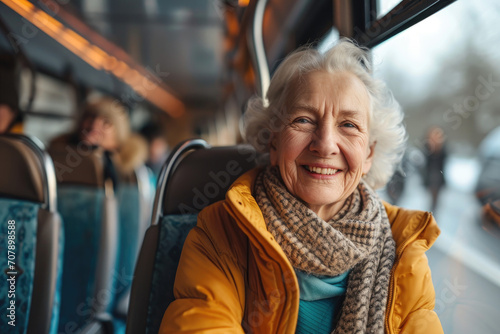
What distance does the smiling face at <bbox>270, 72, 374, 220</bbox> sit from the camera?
1078 mm

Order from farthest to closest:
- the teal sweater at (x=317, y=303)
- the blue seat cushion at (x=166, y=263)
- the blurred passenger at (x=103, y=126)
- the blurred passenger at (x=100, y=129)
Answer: the blurred passenger at (x=103, y=126)
the blurred passenger at (x=100, y=129)
the blue seat cushion at (x=166, y=263)
the teal sweater at (x=317, y=303)

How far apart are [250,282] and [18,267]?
2.92 ft

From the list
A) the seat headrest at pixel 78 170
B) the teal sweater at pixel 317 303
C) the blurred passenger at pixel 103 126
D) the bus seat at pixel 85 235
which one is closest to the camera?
the teal sweater at pixel 317 303

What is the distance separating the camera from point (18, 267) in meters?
1.33

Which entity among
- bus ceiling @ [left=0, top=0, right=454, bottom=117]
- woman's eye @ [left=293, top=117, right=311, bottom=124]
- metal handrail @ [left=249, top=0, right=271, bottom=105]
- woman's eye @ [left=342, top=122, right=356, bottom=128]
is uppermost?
bus ceiling @ [left=0, top=0, right=454, bottom=117]

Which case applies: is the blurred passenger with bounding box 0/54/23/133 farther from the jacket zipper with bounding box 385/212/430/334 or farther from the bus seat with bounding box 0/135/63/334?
the jacket zipper with bounding box 385/212/430/334

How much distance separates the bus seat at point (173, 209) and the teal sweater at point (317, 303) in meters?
0.42

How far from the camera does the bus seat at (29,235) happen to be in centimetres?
132

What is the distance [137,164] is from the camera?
3090 millimetres

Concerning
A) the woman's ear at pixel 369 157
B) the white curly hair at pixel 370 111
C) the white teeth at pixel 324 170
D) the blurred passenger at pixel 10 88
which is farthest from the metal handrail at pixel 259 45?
the blurred passenger at pixel 10 88

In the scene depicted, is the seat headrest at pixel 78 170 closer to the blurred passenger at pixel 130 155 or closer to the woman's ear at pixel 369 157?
the blurred passenger at pixel 130 155

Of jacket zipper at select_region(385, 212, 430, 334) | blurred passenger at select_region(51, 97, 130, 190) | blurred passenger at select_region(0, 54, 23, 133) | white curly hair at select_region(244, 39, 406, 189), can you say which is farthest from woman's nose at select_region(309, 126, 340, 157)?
blurred passenger at select_region(0, 54, 23, 133)

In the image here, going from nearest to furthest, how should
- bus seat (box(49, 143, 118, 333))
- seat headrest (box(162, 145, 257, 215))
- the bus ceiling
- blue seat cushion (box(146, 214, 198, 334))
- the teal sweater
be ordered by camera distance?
the teal sweater
blue seat cushion (box(146, 214, 198, 334))
seat headrest (box(162, 145, 257, 215))
the bus ceiling
bus seat (box(49, 143, 118, 333))

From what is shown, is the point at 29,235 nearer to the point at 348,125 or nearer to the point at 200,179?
the point at 200,179
